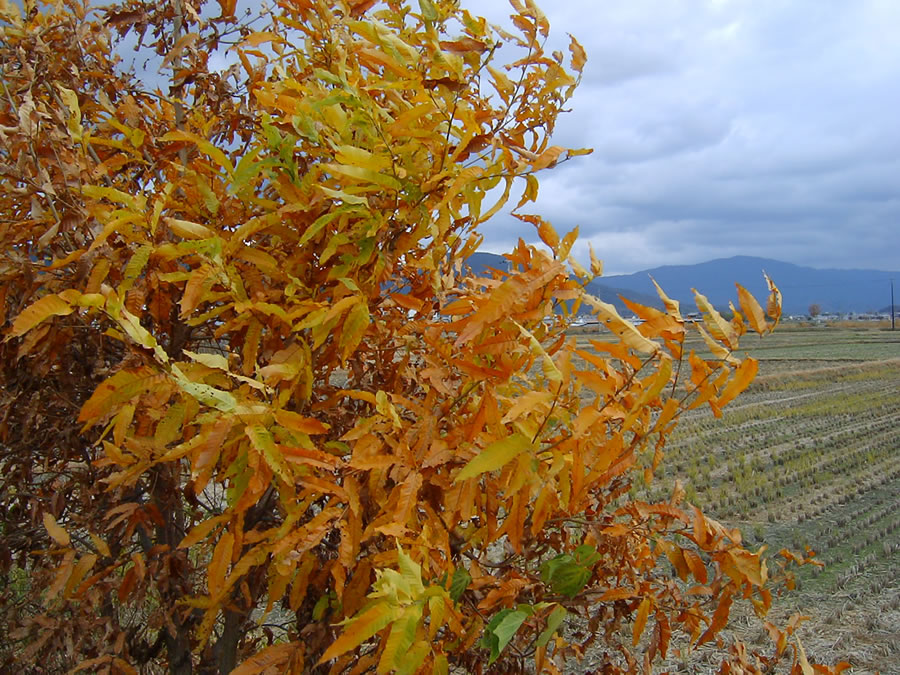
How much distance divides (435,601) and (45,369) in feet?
3.51

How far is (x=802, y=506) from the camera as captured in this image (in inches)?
331

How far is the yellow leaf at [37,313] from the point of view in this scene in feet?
2.64

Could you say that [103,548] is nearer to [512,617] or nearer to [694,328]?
[512,617]

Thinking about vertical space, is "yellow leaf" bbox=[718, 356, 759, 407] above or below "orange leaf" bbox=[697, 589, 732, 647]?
above

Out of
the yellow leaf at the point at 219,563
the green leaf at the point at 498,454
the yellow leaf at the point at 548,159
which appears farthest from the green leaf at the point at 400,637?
the yellow leaf at the point at 548,159

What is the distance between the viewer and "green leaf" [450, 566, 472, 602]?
0.99m

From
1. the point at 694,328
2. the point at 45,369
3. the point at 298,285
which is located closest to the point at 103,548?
the point at 45,369

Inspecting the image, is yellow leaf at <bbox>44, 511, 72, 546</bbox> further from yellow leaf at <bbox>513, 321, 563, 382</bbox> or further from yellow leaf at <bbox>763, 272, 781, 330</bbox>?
yellow leaf at <bbox>763, 272, 781, 330</bbox>

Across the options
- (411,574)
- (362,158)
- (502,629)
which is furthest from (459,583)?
(362,158)

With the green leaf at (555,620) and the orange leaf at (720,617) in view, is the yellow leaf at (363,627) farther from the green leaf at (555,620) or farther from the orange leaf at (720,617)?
the orange leaf at (720,617)

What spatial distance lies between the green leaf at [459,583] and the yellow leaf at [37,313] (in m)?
0.70

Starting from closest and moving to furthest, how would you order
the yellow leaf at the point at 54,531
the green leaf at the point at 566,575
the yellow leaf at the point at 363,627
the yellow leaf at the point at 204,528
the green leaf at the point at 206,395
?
the yellow leaf at the point at 363,627, the green leaf at the point at 206,395, the yellow leaf at the point at 204,528, the green leaf at the point at 566,575, the yellow leaf at the point at 54,531

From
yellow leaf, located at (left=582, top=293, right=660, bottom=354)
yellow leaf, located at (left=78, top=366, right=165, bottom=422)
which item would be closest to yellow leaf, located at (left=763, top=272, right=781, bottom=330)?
yellow leaf, located at (left=582, top=293, right=660, bottom=354)

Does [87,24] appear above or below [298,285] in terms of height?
above
